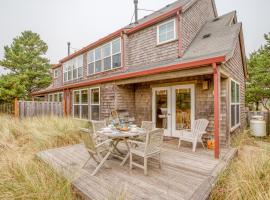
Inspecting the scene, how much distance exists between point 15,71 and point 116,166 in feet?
76.7

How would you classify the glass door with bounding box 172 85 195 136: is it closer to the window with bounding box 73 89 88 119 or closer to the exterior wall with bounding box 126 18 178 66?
the exterior wall with bounding box 126 18 178 66

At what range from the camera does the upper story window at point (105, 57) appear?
32.6ft

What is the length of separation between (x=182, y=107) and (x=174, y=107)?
12.7 inches

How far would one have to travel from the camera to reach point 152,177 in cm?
335

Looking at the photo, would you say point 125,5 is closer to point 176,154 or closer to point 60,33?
point 60,33

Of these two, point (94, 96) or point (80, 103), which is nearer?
point (94, 96)

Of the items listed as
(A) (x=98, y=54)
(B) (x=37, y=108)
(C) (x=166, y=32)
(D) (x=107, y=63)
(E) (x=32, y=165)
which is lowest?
(E) (x=32, y=165)

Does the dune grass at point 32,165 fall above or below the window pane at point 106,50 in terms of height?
below

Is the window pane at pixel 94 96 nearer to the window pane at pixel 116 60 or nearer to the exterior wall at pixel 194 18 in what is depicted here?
the window pane at pixel 116 60

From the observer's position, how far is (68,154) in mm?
4879

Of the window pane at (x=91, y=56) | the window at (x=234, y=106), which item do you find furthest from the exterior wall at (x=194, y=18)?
the window pane at (x=91, y=56)

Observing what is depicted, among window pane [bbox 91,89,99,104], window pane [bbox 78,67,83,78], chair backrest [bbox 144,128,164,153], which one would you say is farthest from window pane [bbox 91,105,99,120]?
chair backrest [bbox 144,128,164,153]

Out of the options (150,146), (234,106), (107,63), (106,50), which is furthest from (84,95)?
(234,106)

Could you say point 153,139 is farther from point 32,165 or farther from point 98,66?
point 98,66
